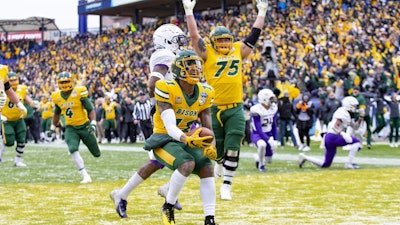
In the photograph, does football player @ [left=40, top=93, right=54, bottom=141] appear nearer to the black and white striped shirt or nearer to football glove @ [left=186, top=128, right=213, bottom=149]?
the black and white striped shirt

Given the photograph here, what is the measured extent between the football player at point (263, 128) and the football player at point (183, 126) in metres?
6.15

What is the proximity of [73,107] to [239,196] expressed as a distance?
10.4 ft

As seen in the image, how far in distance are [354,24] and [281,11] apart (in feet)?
20.1

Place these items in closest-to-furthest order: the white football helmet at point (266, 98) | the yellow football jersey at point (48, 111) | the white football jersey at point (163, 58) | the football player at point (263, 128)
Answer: the white football jersey at point (163, 58), the football player at point (263, 128), the white football helmet at point (266, 98), the yellow football jersey at point (48, 111)

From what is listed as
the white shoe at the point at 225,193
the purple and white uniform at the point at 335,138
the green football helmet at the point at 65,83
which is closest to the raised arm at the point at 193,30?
the white shoe at the point at 225,193

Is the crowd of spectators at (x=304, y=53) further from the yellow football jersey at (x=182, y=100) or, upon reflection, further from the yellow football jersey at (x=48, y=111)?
the yellow football jersey at (x=182, y=100)

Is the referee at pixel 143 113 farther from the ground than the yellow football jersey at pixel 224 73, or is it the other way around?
the yellow football jersey at pixel 224 73

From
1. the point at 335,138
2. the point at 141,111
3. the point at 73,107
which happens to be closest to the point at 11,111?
the point at 73,107

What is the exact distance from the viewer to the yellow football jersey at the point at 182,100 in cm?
586

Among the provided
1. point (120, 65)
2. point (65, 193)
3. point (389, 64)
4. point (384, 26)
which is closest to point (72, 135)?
point (65, 193)

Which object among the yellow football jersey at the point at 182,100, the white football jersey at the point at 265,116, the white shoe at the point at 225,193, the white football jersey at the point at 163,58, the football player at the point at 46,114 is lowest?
the football player at the point at 46,114

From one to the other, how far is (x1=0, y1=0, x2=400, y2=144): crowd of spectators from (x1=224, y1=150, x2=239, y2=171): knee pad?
38.4ft

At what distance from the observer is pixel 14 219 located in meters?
6.71

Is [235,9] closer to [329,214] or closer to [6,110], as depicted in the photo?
[6,110]
